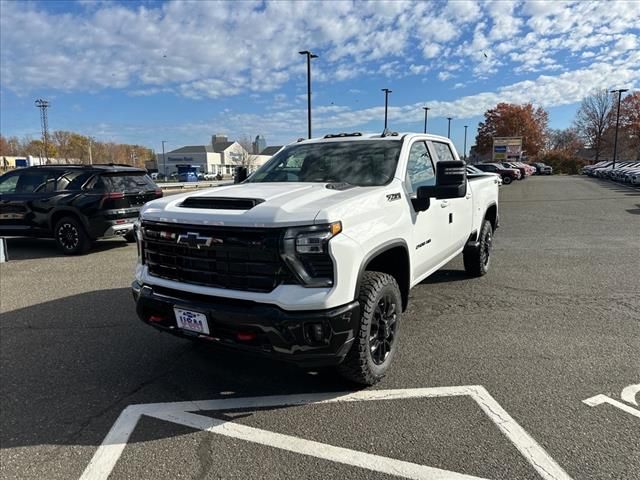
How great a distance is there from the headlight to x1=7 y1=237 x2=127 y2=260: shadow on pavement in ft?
25.2

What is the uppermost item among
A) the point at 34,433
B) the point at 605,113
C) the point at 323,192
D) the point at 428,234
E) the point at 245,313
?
the point at 605,113

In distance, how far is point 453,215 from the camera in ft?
16.0

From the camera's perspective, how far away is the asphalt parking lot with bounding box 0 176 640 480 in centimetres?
254

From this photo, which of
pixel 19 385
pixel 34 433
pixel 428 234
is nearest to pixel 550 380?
pixel 428 234

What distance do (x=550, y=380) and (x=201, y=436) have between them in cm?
261

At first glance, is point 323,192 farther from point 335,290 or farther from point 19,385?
point 19,385

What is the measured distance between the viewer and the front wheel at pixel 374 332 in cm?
304

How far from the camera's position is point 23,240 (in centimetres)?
1110

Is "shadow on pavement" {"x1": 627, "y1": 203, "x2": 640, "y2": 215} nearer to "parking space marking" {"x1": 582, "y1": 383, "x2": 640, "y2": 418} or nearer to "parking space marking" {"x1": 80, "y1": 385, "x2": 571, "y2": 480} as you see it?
"parking space marking" {"x1": 582, "y1": 383, "x2": 640, "y2": 418}

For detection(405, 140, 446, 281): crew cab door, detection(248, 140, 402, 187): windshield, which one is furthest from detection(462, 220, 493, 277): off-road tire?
detection(248, 140, 402, 187): windshield

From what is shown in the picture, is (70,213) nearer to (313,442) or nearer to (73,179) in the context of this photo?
(73,179)

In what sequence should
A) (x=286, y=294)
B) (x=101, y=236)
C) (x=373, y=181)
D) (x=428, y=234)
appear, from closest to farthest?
1. (x=286, y=294)
2. (x=373, y=181)
3. (x=428, y=234)
4. (x=101, y=236)

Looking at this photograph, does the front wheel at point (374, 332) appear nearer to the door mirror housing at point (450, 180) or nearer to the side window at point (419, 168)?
the door mirror housing at point (450, 180)

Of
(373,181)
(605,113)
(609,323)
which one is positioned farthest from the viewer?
(605,113)
